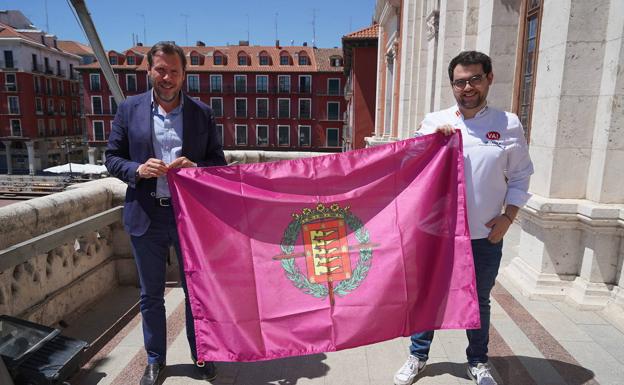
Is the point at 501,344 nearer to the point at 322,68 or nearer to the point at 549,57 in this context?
the point at 549,57

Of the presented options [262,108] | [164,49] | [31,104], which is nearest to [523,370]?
[164,49]

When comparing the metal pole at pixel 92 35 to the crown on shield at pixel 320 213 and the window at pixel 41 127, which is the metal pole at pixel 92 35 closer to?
the crown on shield at pixel 320 213

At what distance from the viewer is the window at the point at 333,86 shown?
4875 centimetres

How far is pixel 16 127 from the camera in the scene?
161ft

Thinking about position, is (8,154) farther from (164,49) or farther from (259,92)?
(164,49)

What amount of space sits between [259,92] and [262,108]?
1.81 m

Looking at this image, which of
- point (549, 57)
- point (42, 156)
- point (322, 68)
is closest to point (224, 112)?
point (322, 68)

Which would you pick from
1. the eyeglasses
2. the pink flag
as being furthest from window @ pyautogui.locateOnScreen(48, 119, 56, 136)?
the eyeglasses

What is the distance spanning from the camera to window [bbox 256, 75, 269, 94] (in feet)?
163

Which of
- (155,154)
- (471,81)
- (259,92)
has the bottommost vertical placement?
(155,154)

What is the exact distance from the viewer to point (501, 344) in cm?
349

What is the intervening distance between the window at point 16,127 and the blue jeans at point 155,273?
56213 millimetres

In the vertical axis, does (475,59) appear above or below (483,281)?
above

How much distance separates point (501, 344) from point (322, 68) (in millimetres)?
48025
